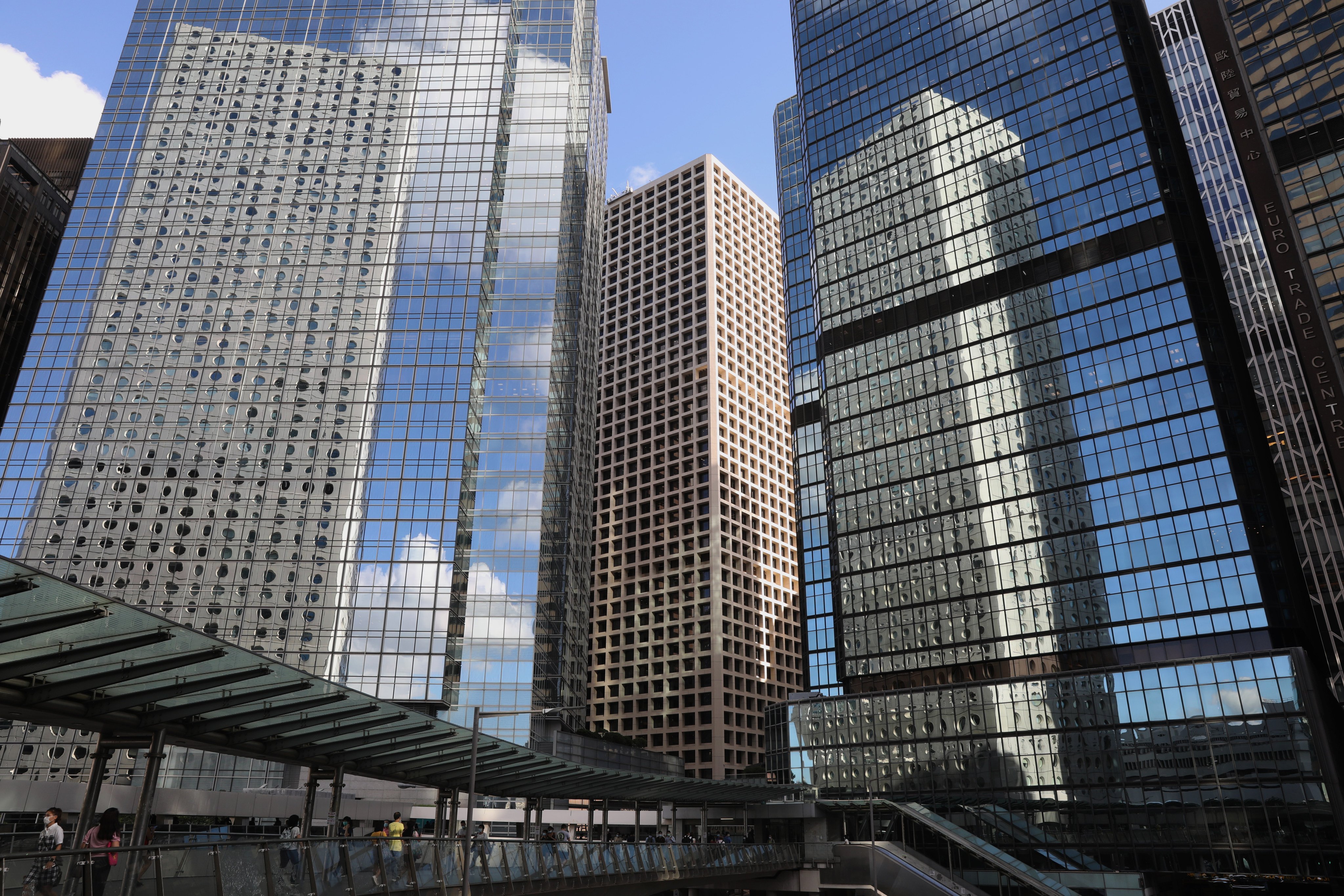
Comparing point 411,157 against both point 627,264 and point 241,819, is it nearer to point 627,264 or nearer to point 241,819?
point 627,264

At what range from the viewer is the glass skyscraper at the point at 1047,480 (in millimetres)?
64938

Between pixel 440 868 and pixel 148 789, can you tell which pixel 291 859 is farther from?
pixel 440 868

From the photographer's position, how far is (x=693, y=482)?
13638 cm

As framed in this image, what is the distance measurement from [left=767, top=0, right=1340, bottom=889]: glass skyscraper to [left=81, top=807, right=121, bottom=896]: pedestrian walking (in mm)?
64572

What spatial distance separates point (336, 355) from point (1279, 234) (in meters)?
80.5

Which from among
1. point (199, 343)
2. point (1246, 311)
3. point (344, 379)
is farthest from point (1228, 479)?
point (199, 343)

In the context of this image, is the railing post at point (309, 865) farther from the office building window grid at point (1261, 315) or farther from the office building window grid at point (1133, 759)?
the office building window grid at point (1261, 315)

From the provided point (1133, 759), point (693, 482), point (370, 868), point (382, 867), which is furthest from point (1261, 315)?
point (693, 482)

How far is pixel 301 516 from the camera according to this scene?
8794cm

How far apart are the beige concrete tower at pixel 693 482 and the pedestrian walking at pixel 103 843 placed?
10764cm

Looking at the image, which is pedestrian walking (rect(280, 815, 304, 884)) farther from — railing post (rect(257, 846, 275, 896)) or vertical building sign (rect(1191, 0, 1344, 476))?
vertical building sign (rect(1191, 0, 1344, 476))

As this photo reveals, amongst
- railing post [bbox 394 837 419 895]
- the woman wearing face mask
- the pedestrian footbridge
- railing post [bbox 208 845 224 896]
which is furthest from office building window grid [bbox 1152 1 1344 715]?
the woman wearing face mask

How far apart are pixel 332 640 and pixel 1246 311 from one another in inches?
3163

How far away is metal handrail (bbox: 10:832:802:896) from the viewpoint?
13.2 metres
